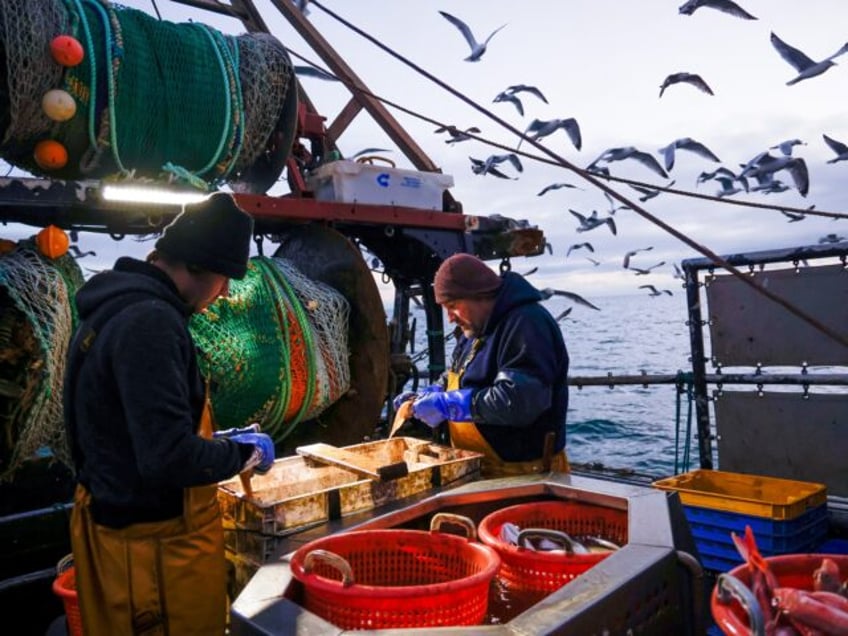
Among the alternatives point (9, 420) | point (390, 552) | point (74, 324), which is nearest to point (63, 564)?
point (9, 420)

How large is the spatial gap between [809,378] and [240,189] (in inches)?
176

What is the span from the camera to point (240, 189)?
17.6 ft

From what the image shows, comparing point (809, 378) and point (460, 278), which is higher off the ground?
point (460, 278)

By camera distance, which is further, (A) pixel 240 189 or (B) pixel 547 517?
(A) pixel 240 189

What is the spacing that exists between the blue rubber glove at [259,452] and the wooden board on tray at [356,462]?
40 centimetres

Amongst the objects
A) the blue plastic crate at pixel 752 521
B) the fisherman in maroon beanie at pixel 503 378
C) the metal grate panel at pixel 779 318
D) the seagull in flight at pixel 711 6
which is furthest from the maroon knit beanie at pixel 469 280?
the seagull in flight at pixel 711 6

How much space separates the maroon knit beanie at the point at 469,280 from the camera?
384 cm

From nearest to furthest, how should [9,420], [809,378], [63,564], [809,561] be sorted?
[809,561] → [63,564] → [9,420] → [809,378]

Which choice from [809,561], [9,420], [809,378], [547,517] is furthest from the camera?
[809,378]

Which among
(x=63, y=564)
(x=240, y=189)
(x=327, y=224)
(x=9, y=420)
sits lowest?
(x=63, y=564)

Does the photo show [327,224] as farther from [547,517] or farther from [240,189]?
[547,517]

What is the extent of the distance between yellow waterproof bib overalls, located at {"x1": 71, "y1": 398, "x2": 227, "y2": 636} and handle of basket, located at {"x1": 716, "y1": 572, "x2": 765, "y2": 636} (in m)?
1.74

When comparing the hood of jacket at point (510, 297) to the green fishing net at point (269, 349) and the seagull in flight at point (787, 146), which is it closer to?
the green fishing net at point (269, 349)

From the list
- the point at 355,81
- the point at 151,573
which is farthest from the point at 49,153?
the point at 355,81
